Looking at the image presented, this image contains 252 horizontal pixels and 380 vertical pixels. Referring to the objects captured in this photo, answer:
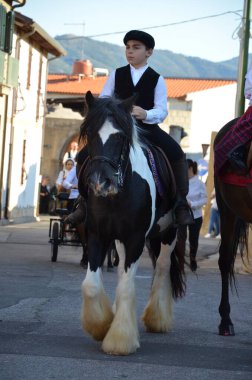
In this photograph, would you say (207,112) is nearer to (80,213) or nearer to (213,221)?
(213,221)

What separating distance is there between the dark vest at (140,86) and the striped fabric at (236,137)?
788 mm

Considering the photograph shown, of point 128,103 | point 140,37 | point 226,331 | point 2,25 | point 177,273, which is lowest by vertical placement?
point 226,331

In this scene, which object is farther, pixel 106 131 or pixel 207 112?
pixel 207 112

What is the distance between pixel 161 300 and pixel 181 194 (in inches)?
40.1

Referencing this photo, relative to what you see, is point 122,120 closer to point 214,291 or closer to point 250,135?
point 250,135

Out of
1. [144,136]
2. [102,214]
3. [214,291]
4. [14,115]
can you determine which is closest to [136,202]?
[102,214]

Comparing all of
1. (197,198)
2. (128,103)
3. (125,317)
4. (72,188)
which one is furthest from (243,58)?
(125,317)

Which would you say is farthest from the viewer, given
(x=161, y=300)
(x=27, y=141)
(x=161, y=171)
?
(x=27, y=141)

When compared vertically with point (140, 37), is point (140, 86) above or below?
below

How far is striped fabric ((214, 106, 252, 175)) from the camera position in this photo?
350 inches

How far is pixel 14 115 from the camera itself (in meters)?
36.9

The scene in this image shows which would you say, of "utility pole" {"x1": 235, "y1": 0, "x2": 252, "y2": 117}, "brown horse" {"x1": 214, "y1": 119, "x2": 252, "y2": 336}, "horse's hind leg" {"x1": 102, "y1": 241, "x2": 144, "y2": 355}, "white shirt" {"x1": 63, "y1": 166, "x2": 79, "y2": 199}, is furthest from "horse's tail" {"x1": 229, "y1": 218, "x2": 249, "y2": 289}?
"utility pole" {"x1": 235, "y1": 0, "x2": 252, "y2": 117}

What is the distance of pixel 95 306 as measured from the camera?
8.18m

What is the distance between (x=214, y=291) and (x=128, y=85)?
4.61 meters
